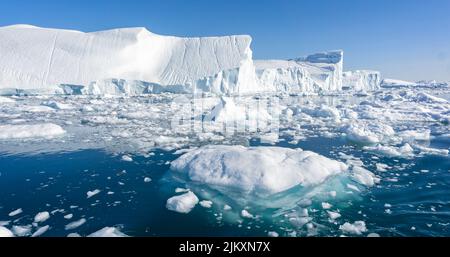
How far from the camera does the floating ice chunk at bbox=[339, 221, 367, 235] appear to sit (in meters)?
3.89

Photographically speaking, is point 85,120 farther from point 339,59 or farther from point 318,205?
point 339,59

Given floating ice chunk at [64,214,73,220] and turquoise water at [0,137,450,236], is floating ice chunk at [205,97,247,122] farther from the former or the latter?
floating ice chunk at [64,214,73,220]

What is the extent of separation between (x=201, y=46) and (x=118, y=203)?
96.2 feet

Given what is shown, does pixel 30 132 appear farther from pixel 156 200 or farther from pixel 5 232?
pixel 5 232

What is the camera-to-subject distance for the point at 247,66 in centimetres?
3189

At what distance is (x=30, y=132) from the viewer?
991 cm

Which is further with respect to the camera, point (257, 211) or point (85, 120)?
point (85, 120)

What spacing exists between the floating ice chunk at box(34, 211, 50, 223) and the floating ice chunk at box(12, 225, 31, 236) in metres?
0.20

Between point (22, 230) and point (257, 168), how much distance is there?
11.2ft

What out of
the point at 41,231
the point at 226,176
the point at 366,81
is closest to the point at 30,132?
the point at 41,231

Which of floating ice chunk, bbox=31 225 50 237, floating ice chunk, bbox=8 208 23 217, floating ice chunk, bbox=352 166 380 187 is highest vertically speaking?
floating ice chunk, bbox=352 166 380 187

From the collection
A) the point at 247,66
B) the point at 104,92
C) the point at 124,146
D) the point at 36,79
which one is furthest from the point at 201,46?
the point at 124,146

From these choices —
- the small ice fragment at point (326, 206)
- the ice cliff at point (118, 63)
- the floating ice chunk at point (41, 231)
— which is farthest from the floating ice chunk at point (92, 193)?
the ice cliff at point (118, 63)

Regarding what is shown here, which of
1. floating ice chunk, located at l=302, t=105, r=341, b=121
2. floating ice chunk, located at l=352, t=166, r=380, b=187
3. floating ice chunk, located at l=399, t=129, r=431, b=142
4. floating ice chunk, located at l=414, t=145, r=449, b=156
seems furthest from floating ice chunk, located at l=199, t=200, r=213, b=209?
floating ice chunk, located at l=302, t=105, r=341, b=121
